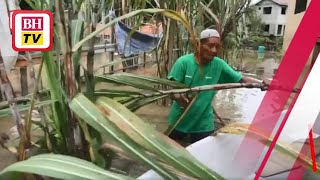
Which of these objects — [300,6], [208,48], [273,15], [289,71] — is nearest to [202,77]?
[208,48]

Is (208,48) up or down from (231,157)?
up

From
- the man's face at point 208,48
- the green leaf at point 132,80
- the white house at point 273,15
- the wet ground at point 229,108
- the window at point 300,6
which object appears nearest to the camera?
the green leaf at point 132,80

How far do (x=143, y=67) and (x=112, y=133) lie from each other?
22.4ft

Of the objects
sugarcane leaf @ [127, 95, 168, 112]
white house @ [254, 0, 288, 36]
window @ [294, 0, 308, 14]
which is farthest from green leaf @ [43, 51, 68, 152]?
white house @ [254, 0, 288, 36]

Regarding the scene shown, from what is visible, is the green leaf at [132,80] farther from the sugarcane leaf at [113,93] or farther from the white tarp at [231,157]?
the white tarp at [231,157]

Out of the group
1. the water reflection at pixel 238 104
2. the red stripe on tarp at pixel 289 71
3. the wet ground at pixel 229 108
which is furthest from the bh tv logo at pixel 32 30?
the water reflection at pixel 238 104

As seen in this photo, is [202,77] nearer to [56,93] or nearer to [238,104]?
[56,93]

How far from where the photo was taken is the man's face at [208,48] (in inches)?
72.4

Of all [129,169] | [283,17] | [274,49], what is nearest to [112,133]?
[129,169]

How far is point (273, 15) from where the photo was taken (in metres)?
20.1

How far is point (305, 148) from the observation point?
2.92 feet

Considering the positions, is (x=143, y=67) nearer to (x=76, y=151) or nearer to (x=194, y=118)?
(x=194, y=118)

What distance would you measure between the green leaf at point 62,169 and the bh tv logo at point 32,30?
0.22 metres

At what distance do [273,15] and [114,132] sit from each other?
2098cm
